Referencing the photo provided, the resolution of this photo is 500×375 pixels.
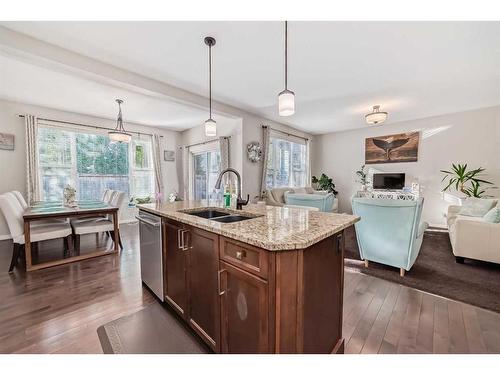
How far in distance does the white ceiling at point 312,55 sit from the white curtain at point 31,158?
2647 millimetres

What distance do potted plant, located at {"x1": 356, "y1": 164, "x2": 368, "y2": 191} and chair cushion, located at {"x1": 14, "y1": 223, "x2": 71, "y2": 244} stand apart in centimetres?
646

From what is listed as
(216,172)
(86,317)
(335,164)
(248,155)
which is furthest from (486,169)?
(86,317)

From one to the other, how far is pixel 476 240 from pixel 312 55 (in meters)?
3.05

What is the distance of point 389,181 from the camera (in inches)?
217

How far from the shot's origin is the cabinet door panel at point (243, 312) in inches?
39.3

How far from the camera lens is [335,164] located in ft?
21.9

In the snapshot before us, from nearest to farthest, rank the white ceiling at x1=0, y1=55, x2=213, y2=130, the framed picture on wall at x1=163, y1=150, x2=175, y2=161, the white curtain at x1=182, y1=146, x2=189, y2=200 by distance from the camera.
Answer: the white ceiling at x1=0, y1=55, x2=213, y2=130 → the framed picture on wall at x1=163, y1=150, x2=175, y2=161 → the white curtain at x1=182, y1=146, x2=189, y2=200

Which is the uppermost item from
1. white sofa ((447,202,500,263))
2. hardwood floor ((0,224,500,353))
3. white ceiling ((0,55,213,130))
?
white ceiling ((0,55,213,130))

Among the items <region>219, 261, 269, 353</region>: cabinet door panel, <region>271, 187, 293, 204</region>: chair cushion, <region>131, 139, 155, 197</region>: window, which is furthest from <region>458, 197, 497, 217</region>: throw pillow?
<region>131, 139, 155, 197</region>: window

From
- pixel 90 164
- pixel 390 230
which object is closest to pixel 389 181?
pixel 390 230

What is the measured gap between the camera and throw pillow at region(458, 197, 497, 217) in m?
3.47

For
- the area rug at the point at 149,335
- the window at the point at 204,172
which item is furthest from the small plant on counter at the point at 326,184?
the area rug at the point at 149,335

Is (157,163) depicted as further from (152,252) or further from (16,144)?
(152,252)

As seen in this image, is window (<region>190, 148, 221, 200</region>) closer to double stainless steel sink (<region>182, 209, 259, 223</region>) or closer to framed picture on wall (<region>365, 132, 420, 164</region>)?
double stainless steel sink (<region>182, 209, 259, 223</region>)
